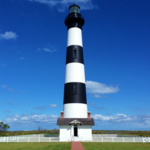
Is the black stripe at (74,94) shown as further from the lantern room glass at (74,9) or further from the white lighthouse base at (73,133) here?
the lantern room glass at (74,9)

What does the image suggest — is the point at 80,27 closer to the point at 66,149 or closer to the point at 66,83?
the point at 66,83

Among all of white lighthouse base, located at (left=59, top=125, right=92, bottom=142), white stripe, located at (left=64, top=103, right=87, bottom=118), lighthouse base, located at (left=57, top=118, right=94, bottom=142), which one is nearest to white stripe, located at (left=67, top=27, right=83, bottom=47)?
white stripe, located at (left=64, top=103, right=87, bottom=118)

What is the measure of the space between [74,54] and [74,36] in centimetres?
279

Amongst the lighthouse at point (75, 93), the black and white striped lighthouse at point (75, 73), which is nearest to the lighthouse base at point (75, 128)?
the lighthouse at point (75, 93)

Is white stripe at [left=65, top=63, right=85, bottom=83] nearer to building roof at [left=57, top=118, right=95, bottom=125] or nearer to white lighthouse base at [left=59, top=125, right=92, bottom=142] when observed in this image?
building roof at [left=57, top=118, right=95, bottom=125]

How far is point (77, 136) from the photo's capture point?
21062 mm

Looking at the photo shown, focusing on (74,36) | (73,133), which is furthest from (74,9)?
(73,133)

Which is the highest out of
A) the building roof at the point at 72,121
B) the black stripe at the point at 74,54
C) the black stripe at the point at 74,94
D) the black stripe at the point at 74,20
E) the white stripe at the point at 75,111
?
the black stripe at the point at 74,20

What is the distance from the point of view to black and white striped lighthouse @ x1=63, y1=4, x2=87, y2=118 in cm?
2230

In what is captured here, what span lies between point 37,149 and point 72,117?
28.3 feet

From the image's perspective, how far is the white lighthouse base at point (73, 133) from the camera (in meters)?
20.9

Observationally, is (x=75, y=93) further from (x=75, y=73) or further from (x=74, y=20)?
(x=74, y=20)

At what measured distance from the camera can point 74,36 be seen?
24.9 m

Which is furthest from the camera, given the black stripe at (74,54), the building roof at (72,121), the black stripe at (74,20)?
the black stripe at (74,20)
